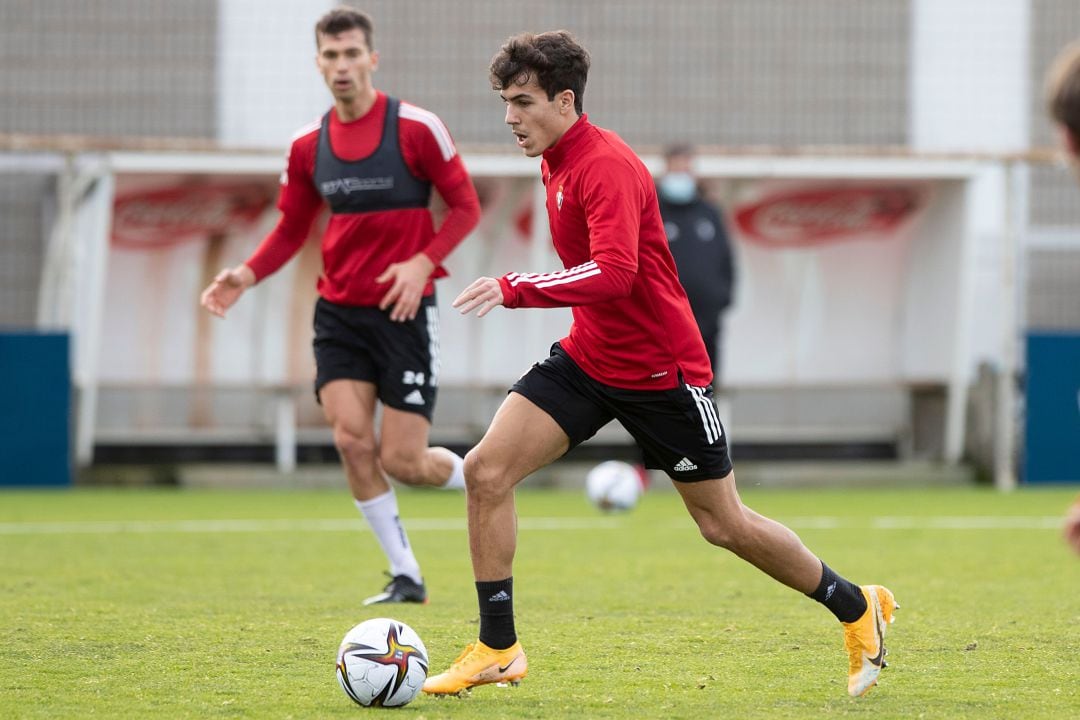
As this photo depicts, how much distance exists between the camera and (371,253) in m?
7.59

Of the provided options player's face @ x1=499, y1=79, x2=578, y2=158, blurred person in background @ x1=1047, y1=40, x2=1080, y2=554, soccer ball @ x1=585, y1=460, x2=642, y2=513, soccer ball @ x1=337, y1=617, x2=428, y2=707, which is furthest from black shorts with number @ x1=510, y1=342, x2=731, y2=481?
soccer ball @ x1=585, y1=460, x2=642, y2=513

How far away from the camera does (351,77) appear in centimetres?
760

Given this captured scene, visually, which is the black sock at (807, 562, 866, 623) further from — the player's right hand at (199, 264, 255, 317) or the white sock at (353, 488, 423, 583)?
the player's right hand at (199, 264, 255, 317)

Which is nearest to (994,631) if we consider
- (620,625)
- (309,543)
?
(620,625)

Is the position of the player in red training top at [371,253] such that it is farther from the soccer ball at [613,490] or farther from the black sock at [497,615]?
the soccer ball at [613,490]

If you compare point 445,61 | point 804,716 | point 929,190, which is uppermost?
point 445,61

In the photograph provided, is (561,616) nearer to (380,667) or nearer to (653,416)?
(653,416)

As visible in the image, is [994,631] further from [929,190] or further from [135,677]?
[929,190]

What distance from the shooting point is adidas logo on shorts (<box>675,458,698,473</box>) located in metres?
5.37

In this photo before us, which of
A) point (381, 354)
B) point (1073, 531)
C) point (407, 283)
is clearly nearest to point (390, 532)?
point (381, 354)

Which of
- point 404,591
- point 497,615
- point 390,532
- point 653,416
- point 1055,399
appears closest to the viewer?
point 497,615

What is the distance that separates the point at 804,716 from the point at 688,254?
27.3 feet

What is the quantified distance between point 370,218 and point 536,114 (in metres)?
2.38

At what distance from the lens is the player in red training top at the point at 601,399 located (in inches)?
210
